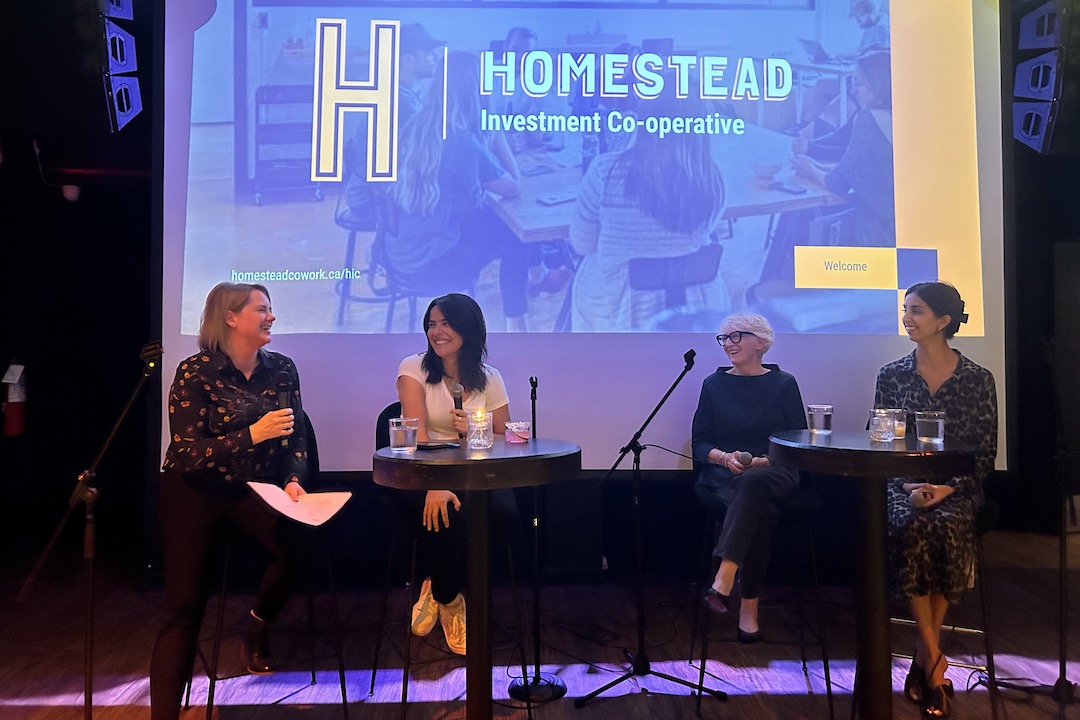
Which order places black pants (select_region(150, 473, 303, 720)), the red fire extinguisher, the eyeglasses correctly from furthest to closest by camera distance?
the red fire extinguisher, the eyeglasses, black pants (select_region(150, 473, 303, 720))

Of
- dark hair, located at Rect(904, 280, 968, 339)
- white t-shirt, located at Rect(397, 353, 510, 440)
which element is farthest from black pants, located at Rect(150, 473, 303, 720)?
dark hair, located at Rect(904, 280, 968, 339)

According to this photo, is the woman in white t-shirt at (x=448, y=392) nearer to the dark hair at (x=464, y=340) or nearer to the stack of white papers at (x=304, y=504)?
the dark hair at (x=464, y=340)

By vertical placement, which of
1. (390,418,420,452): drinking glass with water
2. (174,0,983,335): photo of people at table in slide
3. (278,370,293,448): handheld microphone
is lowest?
(390,418,420,452): drinking glass with water

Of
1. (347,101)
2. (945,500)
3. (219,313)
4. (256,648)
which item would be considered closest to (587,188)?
(347,101)

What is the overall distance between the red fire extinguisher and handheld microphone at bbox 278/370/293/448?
12.2 feet

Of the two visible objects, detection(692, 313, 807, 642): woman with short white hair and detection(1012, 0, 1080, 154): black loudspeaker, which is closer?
detection(692, 313, 807, 642): woman with short white hair

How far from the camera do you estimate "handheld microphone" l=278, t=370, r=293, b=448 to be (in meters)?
2.28

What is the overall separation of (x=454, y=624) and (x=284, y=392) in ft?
3.67

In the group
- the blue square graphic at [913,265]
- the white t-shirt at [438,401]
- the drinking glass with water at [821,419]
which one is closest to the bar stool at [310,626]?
the white t-shirt at [438,401]

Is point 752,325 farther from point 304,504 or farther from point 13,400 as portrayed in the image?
point 13,400

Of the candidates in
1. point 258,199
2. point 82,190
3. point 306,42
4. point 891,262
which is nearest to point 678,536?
point 891,262

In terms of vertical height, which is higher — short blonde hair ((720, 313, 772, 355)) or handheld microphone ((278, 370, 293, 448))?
short blonde hair ((720, 313, 772, 355))

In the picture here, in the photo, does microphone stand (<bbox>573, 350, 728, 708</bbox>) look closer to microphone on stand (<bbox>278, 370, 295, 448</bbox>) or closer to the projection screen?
the projection screen

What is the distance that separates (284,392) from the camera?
2277 mm
